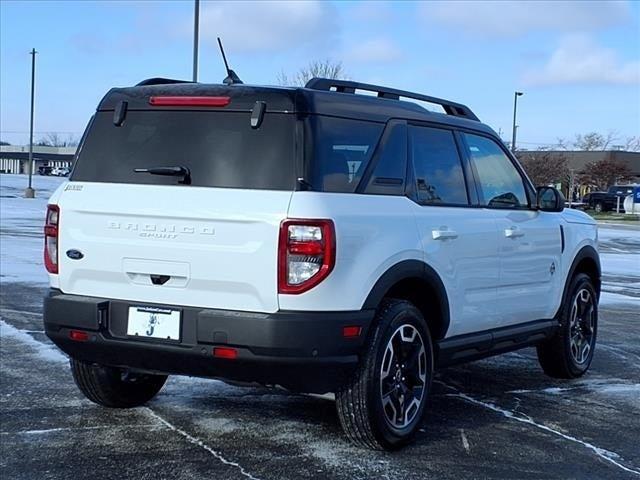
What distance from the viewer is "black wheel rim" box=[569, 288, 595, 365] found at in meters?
7.18

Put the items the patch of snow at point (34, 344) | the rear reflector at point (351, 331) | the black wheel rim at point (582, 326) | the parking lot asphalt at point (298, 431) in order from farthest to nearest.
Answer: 1. the patch of snow at point (34, 344)
2. the black wheel rim at point (582, 326)
3. the parking lot asphalt at point (298, 431)
4. the rear reflector at point (351, 331)

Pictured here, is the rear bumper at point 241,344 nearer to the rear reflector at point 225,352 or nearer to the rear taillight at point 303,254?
the rear reflector at point 225,352

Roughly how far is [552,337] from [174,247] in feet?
11.6

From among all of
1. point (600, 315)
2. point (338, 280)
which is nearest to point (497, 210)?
point (338, 280)

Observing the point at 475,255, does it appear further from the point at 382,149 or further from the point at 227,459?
the point at 227,459

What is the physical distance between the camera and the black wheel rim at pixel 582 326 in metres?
7.18

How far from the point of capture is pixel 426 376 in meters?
5.27

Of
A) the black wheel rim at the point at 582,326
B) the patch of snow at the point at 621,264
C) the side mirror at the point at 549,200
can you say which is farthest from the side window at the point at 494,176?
the patch of snow at the point at 621,264

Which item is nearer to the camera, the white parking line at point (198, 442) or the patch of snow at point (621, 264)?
the white parking line at point (198, 442)

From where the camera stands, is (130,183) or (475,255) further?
(475,255)

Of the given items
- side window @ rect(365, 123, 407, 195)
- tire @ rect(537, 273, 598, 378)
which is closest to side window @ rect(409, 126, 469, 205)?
side window @ rect(365, 123, 407, 195)

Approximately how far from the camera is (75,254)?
4.90 metres

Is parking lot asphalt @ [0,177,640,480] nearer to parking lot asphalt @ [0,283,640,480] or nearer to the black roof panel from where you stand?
parking lot asphalt @ [0,283,640,480]

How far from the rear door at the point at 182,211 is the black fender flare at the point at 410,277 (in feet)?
1.97
